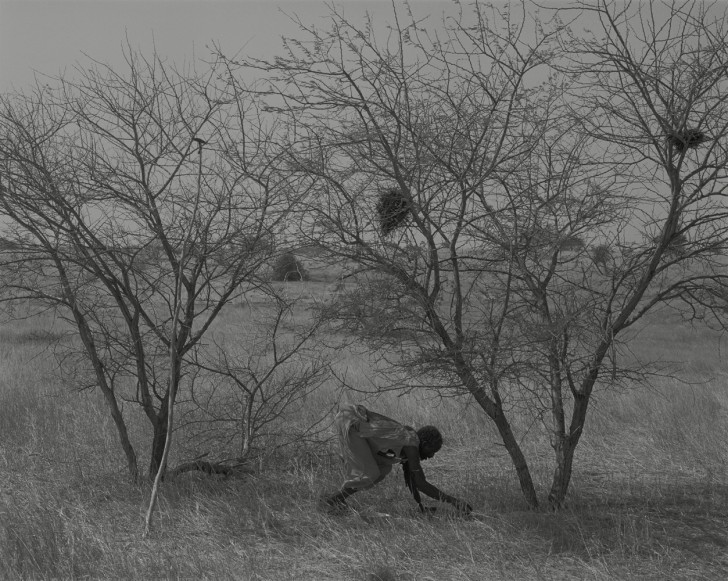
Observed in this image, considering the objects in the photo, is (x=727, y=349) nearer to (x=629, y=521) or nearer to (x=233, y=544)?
(x=629, y=521)

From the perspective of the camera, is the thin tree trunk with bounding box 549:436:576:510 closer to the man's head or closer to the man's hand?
the man's hand

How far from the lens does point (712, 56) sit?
633cm

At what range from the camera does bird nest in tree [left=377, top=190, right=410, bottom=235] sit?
6.62 meters

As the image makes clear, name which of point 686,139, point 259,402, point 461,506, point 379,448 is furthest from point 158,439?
point 686,139

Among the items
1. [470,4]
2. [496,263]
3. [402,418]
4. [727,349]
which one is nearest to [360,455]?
[496,263]

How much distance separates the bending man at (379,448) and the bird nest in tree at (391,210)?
4.64ft

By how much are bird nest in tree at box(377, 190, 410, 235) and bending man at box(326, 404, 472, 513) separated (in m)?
1.41

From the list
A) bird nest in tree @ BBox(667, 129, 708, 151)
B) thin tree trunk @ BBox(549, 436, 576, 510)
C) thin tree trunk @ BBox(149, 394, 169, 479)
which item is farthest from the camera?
thin tree trunk @ BBox(149, 394, 169, 479)

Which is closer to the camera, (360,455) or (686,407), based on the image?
(360,455)

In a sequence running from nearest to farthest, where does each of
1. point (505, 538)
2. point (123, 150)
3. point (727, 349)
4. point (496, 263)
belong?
1. point (505, 538)
2. point (496, 263)
3. point (123, 150)
4. point (727, 349)

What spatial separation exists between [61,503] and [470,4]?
5258 mm

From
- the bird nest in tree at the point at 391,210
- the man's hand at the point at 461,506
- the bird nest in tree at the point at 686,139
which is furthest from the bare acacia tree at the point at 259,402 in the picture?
the bird nest in tree at the point at 686,139

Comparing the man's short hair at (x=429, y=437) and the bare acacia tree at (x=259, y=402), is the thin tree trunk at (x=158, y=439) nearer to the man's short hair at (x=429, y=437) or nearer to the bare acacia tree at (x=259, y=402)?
the bare acacia tree at (x=259, y=402)

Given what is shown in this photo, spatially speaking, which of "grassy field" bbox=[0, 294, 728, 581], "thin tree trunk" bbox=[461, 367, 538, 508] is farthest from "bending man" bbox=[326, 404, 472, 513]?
"thin tree trunk" bbox=[461, 367, 538, 508]
